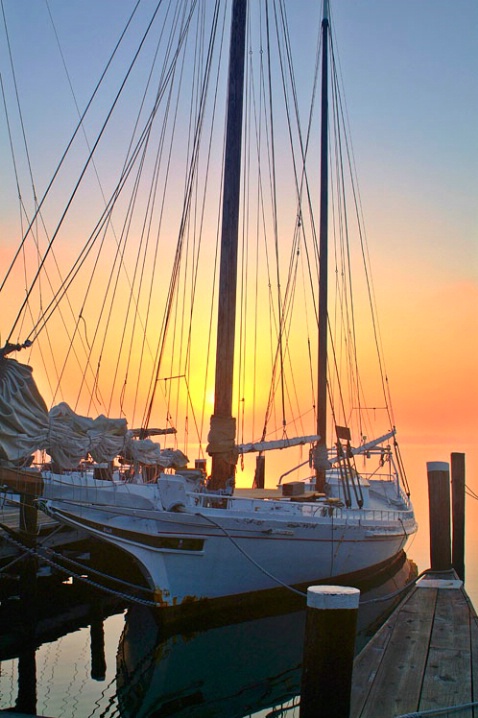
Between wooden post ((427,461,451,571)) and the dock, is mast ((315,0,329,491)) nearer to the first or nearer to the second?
wooden post ((427,461,451,571))

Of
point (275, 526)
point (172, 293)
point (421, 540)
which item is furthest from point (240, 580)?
point (421, 540)

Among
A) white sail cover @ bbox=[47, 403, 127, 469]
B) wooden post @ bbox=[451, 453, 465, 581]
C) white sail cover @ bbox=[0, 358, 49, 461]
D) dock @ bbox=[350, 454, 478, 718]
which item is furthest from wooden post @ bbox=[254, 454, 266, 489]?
dock @ bbox=[350, 454, 478, 718]

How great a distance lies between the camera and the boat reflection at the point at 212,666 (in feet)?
39.4

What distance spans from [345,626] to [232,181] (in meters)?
14.7

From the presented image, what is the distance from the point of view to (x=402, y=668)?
7.39 m

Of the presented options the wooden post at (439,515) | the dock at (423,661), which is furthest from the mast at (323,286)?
the dock at (423,661)

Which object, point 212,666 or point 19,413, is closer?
point 19,413

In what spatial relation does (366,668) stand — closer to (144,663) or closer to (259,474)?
(144,663)

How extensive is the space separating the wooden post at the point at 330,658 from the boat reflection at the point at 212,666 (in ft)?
16.8

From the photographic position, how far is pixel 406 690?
680 centimetres

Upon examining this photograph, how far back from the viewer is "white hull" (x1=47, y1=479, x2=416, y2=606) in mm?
14969

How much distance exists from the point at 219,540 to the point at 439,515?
4728 millimetres

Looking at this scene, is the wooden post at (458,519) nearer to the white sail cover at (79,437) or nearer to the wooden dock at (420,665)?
the wooden dock at (420,665)

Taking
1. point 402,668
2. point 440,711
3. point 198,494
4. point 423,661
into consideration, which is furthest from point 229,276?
point 440,711
